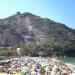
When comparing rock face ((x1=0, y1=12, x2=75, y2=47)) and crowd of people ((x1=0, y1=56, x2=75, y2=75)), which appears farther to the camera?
rock face ((x1=0, y1=12, x2=75, y2=47))

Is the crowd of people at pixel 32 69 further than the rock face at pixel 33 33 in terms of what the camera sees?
No

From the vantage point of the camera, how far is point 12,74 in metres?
28.2

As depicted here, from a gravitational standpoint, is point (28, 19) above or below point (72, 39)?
above

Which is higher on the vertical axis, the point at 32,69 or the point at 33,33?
the point at 33,33

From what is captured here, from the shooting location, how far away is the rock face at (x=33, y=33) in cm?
14950

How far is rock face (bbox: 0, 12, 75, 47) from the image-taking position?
490 feet

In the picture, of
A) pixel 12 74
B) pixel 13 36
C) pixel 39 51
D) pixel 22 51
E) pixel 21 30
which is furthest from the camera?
pixel 21 30

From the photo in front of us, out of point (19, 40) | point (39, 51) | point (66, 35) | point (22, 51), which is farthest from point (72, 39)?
point (22, 51)

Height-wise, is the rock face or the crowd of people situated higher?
the rock face

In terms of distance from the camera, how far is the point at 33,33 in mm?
167125

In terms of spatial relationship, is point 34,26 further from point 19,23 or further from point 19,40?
point 19,40

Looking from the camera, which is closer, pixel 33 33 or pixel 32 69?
pixel 32 69

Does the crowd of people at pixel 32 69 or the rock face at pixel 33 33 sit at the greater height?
the rock face at pixel 33 33

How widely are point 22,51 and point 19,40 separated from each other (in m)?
48.7
